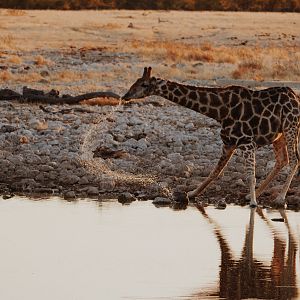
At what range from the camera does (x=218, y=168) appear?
1439 centimetres

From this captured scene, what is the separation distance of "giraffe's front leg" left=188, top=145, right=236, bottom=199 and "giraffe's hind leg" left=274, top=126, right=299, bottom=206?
610 mm

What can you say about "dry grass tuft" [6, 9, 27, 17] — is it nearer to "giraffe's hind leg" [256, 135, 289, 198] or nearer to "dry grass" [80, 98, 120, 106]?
"dry grass" [80, 98, 120, 106]

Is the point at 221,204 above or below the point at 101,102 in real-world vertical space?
above

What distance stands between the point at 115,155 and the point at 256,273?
7004mm

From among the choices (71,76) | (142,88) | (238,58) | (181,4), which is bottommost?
(181,4)

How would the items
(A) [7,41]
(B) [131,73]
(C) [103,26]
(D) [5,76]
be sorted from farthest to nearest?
(C) [103,26]
(A) [7,41]
(B) [131,73]
(D) [5,76]

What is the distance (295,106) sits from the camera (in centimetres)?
1442

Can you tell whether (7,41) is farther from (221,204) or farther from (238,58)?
(221,204)

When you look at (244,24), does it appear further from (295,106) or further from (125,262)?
(125,262)

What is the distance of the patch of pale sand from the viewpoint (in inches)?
1868

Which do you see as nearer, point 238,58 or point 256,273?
point 256,273

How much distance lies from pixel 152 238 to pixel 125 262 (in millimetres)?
1274

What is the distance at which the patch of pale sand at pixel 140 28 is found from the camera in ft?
156

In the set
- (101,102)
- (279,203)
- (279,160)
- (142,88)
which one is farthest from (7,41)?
(279,203)
